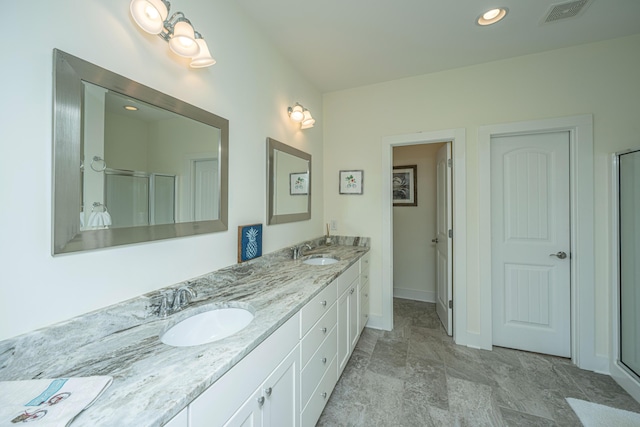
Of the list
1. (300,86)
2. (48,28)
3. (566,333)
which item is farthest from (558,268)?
(48,28)

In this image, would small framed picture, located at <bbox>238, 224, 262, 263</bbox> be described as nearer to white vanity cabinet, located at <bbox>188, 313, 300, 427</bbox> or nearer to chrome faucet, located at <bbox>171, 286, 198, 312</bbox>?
chrome faucet, located at <bbox>171, 286, 198, 312</bbox>

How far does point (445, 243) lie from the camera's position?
2.61 metres

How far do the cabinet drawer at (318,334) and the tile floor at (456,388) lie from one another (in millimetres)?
547

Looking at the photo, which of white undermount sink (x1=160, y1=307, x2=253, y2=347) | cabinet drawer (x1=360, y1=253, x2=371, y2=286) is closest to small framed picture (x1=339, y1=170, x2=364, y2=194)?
cabinet drawer (x1=360, y1=253, x2=371, y2=286)

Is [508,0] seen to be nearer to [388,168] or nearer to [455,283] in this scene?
[388,168]

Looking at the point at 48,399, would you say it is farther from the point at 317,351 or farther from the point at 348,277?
the point at 348,277

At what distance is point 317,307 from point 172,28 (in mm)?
1524

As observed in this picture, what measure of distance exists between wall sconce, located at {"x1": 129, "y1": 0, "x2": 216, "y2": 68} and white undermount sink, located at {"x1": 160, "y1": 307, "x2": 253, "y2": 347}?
1.20 meters

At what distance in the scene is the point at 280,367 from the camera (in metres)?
1.02

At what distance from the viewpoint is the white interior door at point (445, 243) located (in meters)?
2.47

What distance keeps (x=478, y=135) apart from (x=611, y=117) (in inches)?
35.5

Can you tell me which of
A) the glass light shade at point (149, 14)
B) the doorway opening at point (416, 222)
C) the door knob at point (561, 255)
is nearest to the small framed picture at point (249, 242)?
the glass light shade at point (149, 14)

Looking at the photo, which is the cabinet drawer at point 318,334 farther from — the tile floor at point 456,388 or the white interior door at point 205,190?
the white interior door at point 205,190

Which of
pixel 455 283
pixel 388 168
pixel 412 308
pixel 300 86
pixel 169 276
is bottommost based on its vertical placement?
pixel 412 308
